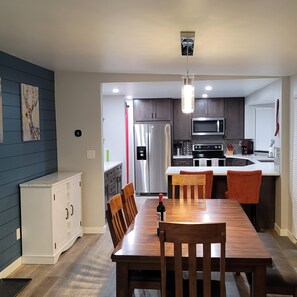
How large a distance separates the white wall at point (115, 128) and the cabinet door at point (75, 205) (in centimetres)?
261

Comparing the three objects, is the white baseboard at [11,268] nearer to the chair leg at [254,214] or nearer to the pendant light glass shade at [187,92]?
the pendant light glass shade at [187,92]

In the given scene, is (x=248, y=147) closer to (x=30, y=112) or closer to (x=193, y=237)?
(x=30, y=112)

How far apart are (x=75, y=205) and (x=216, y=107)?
174 inches

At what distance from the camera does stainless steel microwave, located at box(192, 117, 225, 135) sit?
7.65m

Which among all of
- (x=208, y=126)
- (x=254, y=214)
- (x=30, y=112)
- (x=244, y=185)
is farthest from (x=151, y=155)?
(x=30, y=112)

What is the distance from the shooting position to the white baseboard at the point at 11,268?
11.3 feet

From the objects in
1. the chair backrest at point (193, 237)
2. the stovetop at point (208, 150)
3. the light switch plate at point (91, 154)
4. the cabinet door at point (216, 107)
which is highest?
the cabinet door at point (216, 107)

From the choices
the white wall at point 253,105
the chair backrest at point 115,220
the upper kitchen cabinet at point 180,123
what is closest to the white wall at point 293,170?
the white wall at point 253,105

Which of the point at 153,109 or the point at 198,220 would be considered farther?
the point at 153,109

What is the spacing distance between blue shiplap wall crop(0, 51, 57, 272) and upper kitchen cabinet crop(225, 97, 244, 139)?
4636 mm

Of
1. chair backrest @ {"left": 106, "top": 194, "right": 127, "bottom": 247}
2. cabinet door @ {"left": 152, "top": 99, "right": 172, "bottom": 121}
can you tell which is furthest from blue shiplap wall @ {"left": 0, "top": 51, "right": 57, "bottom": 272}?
cabinet door @ {"left": 152, "top": 99, "right": 172, "bottom": 121}

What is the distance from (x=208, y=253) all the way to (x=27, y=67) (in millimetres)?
3138

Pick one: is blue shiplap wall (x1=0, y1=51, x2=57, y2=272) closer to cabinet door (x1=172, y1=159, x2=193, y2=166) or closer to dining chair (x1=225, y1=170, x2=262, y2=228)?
→ dining chair (x1=225, y1=170, x2=262, y2=228)

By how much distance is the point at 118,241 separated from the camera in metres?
2.45
